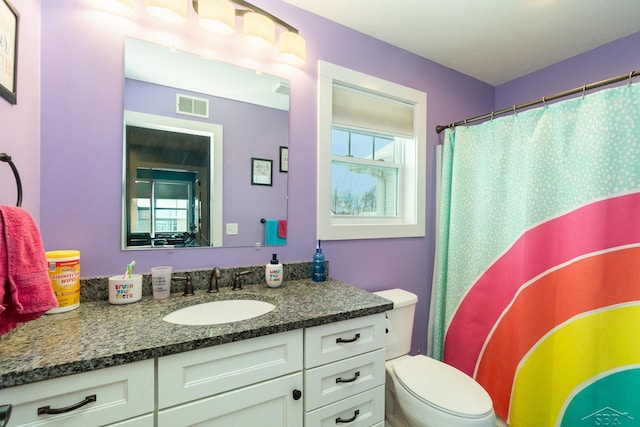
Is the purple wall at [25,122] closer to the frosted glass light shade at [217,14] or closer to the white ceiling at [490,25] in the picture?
the frosted glass light shade at [217,14]

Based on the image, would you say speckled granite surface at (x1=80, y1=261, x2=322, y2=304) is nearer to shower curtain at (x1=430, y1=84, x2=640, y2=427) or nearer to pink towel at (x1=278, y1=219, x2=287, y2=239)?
pink towel at (x1=278, y1=219, x2=287, y2=239)

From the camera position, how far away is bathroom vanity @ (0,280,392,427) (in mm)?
655

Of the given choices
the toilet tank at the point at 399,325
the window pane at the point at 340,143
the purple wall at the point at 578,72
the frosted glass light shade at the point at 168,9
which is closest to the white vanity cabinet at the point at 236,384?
the toilet tank at the point at 399,325

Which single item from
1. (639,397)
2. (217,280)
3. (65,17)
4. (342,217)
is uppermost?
(65,17)

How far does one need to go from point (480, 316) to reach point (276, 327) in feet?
4.65

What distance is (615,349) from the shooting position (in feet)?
3.95

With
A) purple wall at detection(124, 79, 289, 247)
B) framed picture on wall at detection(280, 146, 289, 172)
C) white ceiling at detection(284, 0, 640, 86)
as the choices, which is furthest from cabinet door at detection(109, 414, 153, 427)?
white ceiling at detection(284, 0, 640, 86)

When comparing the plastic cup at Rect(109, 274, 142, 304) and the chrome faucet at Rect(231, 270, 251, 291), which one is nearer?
the plastic cup at Rect(109, 274, 142, 304)

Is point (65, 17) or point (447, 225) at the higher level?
point (65, 17)

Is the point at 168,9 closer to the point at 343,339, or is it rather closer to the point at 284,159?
the point at 284,159

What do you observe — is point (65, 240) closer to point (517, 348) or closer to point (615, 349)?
point (517, 348)

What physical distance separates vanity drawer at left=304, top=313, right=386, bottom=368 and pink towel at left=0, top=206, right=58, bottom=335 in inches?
29.6

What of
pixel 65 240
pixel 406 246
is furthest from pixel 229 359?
pixel 406 246

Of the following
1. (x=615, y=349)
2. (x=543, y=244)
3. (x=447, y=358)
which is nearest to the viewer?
(x=615, y=349)
